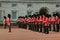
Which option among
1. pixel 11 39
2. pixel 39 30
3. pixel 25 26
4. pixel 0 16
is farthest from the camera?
pixel 0 16

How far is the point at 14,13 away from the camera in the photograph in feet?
243

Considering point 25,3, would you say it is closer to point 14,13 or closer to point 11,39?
point 14,13

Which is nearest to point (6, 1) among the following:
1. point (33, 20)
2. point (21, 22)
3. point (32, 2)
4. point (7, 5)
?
point (7, 5)

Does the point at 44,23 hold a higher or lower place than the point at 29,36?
higher

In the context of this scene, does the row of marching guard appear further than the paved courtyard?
Yes

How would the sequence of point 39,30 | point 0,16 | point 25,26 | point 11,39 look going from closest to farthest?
point 11,39 → point 39,30 → point 25,26 → point 0,16

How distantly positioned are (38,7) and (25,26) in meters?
22.2

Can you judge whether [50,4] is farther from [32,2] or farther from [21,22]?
[21,22]

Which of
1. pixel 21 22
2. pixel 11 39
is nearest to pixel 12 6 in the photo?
pixel 21 22

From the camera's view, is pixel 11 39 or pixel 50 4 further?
pixel 50 4

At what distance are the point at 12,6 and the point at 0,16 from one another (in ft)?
10.9

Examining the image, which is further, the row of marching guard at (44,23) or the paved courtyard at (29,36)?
the row of marching guard at (44,23)

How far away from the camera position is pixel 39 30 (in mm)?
42875

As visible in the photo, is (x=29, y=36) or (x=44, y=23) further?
(x=44, y=23)
